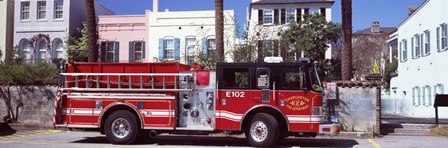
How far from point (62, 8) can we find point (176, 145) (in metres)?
24.4

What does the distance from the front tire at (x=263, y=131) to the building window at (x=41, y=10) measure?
26.6 metres

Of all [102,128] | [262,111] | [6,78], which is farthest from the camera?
[6,78]

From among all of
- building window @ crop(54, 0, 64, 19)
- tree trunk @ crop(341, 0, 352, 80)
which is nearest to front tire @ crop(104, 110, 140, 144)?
tree trunk @ crop(341, 0, 352, 80)

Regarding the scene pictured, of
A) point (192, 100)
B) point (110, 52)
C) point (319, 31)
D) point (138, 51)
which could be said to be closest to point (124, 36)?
point (138, 51)

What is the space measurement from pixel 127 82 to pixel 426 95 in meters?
24.3

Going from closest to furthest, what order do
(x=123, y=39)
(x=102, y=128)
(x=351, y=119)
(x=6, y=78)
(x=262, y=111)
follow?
(x=262, y=111) < (x=102, y=128) < (x=351, y=119) < (x=6, y=78) < (x=123, y=39)

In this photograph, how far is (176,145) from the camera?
14.3 m

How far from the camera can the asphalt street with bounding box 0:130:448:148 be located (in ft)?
47.4

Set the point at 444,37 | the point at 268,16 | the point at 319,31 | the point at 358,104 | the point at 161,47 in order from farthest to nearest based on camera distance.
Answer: the point at 268,16 → the point at 319,31 → the point at 161,47 → the point at 444,37 → the point at 358,104

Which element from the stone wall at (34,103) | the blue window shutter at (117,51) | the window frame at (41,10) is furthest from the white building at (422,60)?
the window frame at (41,10)

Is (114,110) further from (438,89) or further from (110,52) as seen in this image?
(438,89)

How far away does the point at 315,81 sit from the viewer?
1350 centimetres

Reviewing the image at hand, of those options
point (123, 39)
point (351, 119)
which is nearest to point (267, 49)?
point (351, 119)

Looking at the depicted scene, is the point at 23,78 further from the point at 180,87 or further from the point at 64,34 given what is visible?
the point at 64,34
